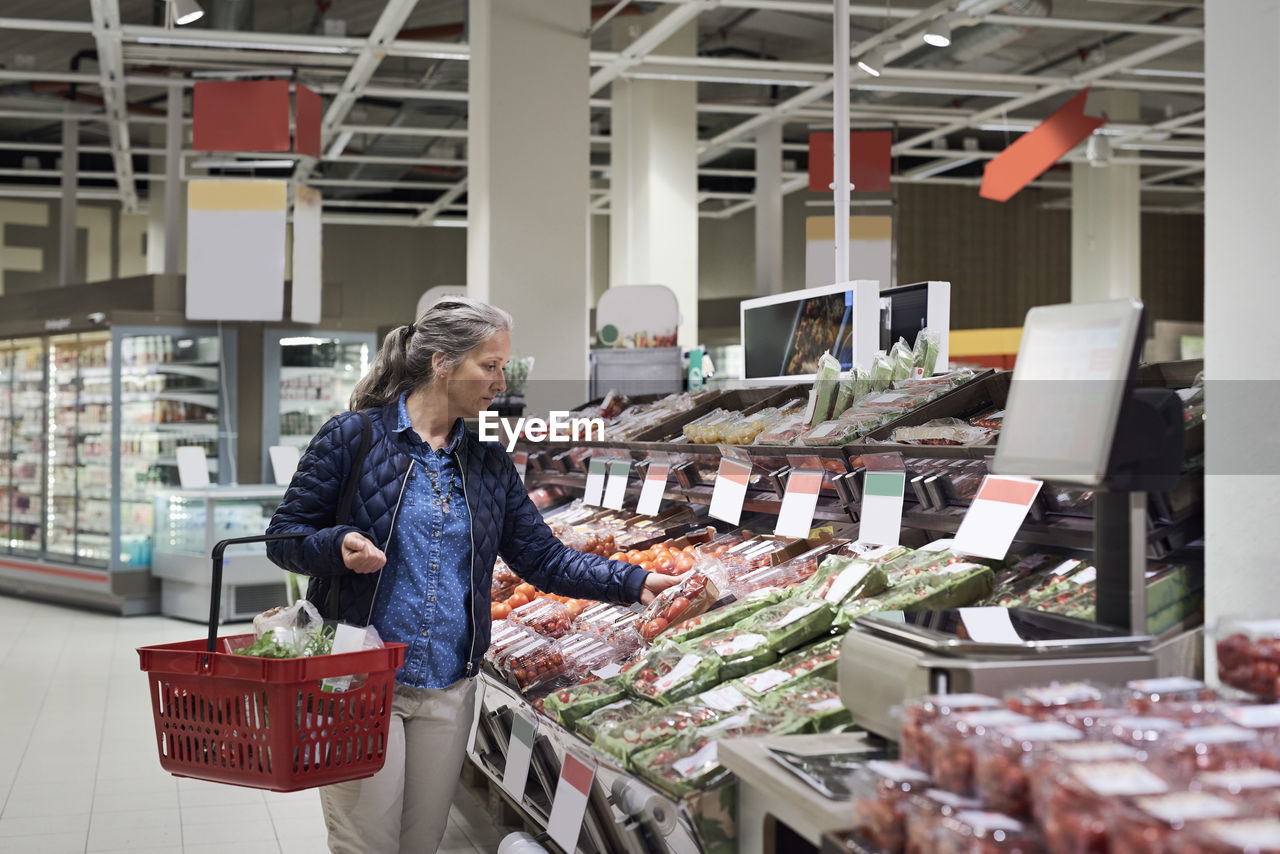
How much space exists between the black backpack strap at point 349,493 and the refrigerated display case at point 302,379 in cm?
760

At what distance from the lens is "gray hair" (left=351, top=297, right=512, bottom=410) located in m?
2.60

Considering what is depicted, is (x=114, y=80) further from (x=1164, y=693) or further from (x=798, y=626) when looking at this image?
(x=1164, y=693)

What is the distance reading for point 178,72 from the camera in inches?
424

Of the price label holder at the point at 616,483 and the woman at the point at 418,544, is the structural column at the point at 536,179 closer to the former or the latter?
the price label holder at the point at 616,483

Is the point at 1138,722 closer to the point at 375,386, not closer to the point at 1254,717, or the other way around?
the point at 1254,717

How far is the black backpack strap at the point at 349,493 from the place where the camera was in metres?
2.54

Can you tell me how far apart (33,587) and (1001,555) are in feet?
32.1

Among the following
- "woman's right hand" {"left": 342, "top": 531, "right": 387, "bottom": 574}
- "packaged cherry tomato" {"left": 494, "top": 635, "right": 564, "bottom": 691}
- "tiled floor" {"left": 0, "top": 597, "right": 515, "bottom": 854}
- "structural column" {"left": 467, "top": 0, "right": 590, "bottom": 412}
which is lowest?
"tiled floor" {"left": 0, "top": 597, "right": 515, "bottom": 854}

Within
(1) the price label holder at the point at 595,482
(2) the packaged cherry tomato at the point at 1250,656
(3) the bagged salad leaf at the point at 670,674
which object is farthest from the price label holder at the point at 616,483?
(2) the packaged cherry tomato at the point at 1250,656

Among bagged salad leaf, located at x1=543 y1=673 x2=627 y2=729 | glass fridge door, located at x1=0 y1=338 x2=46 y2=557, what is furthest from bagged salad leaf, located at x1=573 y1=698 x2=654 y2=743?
glass fridge door, located at x1=0 y1=338 x2=46 y2=557

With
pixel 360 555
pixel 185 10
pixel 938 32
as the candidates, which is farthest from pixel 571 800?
pixel 938 32

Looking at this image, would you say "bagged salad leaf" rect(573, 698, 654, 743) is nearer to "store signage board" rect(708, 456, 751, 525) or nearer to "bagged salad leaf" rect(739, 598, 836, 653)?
"bagged salad leaf" rect(739, 598, 836, 653)

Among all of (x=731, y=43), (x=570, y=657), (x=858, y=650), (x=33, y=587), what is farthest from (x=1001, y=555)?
(x=731, y=43)

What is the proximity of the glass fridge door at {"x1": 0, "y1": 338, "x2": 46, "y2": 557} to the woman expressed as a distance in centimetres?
907
